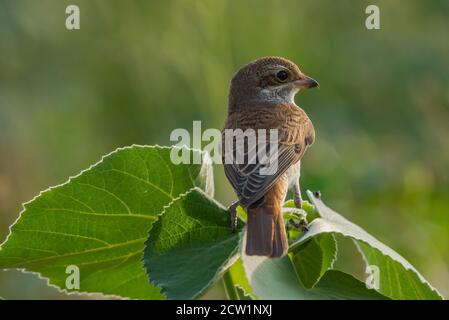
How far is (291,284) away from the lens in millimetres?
2355

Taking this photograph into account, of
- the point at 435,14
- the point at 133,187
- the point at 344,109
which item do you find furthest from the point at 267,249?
the point at 435,14

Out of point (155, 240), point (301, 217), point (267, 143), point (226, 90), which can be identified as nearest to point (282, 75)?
point (267, 143)

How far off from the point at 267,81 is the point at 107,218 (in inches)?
91.5

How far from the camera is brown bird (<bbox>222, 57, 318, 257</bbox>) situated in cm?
284

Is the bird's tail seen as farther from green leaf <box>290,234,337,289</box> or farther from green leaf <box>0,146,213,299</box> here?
green leaf <box>0,146,213,299</box>

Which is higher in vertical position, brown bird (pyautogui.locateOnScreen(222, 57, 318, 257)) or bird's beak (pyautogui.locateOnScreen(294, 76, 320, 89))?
bird's beak (pyautogui.locateOnScreen(294, 76, 320, 89))

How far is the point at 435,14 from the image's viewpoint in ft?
27.7

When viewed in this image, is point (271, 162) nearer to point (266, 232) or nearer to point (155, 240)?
point (266, 232)

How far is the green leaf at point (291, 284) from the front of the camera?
2.25 metres

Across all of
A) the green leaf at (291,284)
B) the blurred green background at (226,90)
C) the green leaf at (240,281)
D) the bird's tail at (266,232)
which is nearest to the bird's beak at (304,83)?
the blurred green background at (226,90)

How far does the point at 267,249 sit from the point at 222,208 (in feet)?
Answer: 0.84

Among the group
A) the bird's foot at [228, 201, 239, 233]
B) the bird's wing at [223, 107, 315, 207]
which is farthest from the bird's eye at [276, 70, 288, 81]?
the bird's foot at [228, 201, 239, 233]

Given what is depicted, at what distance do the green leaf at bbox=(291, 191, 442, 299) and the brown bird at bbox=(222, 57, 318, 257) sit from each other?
0.16m

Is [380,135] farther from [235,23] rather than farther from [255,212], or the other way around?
[255,212]
